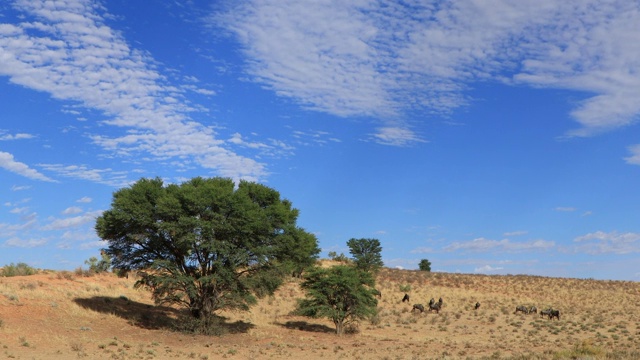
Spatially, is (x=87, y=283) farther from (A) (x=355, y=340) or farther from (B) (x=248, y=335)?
(A) (x=355, y=340)

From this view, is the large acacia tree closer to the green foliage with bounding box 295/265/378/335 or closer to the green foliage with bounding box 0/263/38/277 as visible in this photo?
the green foliage with bounding box 295/265/378/335

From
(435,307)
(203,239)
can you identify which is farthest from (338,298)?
(435,307)

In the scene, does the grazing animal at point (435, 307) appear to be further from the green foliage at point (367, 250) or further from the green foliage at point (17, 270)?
the green foliage at point (17, 270)

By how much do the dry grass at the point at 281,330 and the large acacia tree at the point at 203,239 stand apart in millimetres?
2915

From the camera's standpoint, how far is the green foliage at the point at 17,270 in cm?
4537

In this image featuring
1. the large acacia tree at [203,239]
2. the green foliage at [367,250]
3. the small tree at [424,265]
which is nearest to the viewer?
the large acacia tree at [203,239]

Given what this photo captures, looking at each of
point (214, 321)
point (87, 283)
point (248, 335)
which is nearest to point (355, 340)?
point (248, 335)

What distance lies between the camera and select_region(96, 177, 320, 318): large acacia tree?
3312 centimetres

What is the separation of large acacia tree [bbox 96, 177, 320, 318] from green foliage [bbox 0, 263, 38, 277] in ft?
50.6

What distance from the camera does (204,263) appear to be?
3425cm

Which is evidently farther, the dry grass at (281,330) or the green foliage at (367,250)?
the green foliage at (367,250)

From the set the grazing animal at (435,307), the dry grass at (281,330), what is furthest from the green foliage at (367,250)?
the grazing animal at (435,307)

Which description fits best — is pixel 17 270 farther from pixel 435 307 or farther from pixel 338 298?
pixel 435 307

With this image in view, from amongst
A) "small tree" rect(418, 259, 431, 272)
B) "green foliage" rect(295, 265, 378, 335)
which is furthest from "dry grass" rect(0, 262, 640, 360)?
"small tree" rect(418, 259, 431, 272)
